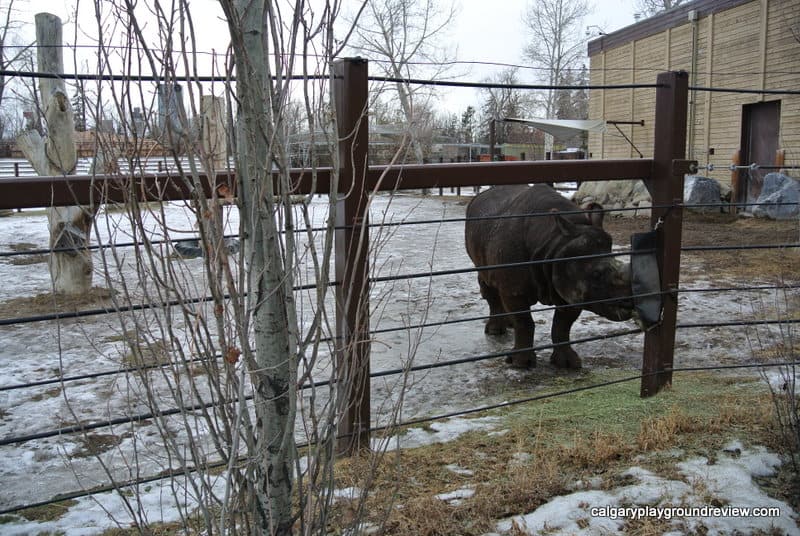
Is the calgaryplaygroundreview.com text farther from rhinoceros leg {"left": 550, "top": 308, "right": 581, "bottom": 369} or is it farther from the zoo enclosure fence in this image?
rhinoceros leg {"left": 550, "top": 308, "right": 581, "bottom": 369}

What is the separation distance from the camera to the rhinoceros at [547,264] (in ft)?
17.8

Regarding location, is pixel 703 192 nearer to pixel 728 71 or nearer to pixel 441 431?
pixel 728 71

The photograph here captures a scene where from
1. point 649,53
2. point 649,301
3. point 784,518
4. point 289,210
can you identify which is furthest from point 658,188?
point 649,53

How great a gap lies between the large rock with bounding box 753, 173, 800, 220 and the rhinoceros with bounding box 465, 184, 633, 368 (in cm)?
1089

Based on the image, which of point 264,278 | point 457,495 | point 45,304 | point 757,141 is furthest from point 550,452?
point 757,141

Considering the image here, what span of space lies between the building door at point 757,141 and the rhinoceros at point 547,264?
13596 mm

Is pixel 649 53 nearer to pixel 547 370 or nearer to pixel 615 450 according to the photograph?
pixel 547 370

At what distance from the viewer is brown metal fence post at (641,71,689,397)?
13.5 ft

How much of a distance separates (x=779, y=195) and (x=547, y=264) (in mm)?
12355

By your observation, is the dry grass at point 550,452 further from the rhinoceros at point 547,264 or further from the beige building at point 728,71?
the beige building at point 728,71

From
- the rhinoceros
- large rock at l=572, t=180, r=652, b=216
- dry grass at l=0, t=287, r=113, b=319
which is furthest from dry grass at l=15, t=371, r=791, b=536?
large rock at l=572, t=180, r=652, b=216

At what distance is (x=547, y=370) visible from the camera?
6.16 meters

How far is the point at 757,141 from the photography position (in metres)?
18.6

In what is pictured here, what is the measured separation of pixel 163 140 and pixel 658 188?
3.35m
